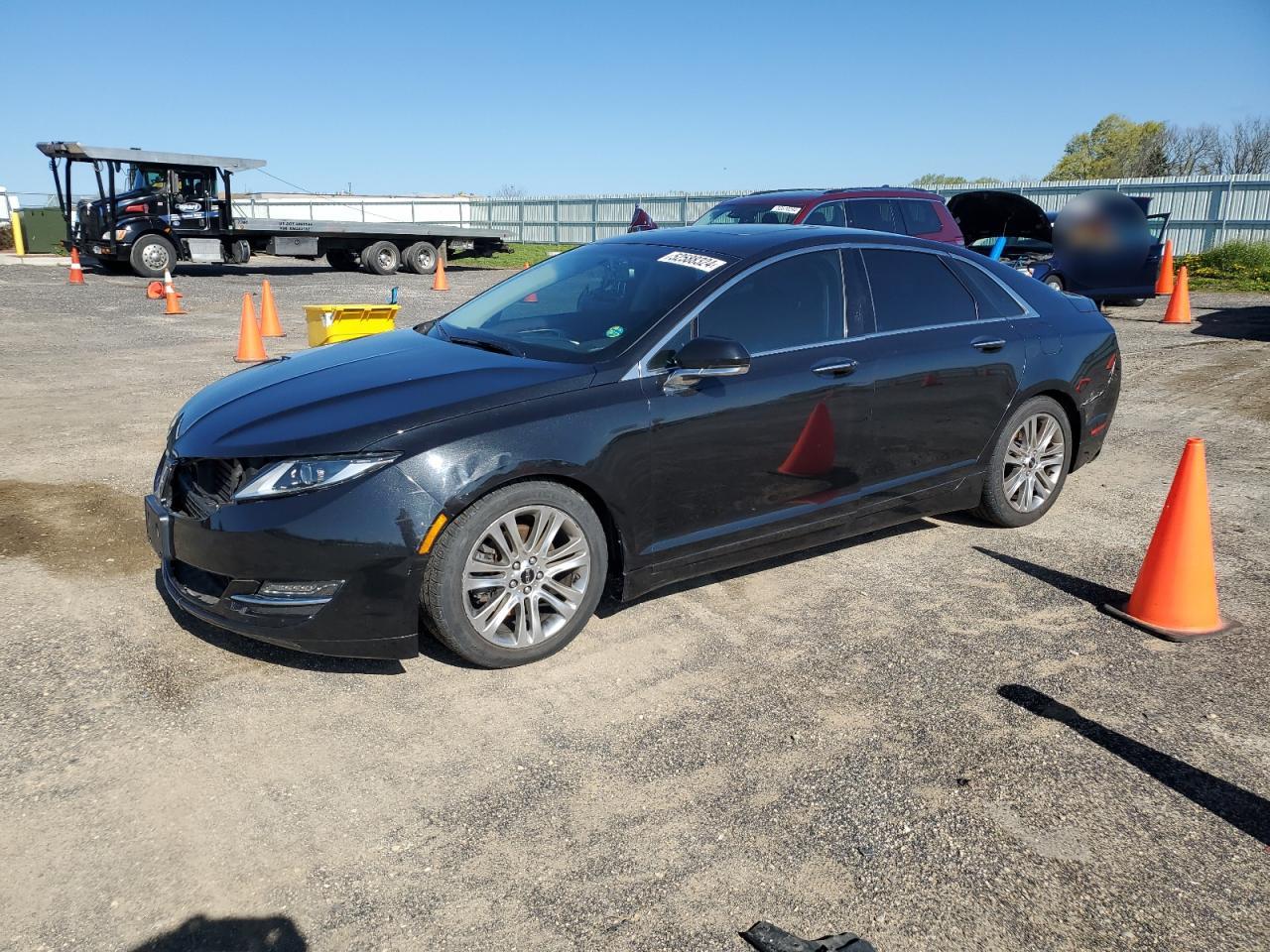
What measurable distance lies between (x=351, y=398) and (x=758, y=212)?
28.0ft

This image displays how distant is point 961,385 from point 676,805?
2905mm

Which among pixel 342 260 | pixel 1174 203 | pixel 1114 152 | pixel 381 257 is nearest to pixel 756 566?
pixel 381 257

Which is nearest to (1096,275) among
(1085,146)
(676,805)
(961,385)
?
(961,385)

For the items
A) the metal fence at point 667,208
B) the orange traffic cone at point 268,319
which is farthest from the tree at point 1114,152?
the orange traffic cone at point 268,319

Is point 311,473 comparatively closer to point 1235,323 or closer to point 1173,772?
point 1173,772

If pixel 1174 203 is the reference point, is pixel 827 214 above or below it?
below

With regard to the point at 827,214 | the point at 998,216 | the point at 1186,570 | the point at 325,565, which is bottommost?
the point at 1186,570

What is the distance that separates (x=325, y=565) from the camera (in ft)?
11.6

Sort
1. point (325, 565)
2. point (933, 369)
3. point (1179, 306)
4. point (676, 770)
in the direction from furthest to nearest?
point (1179, 306), point (933, 369), point (325, 565), point (676, 770)

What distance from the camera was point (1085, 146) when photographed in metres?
73.9

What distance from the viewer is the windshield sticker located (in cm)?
453

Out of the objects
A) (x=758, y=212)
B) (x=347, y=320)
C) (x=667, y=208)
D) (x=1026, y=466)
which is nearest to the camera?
(x=1026, y=466)

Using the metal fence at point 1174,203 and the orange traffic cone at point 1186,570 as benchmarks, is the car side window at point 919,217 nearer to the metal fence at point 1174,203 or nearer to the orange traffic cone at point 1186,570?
the orange traffic cone at point 1186,570

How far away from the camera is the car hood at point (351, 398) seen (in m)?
3.69
